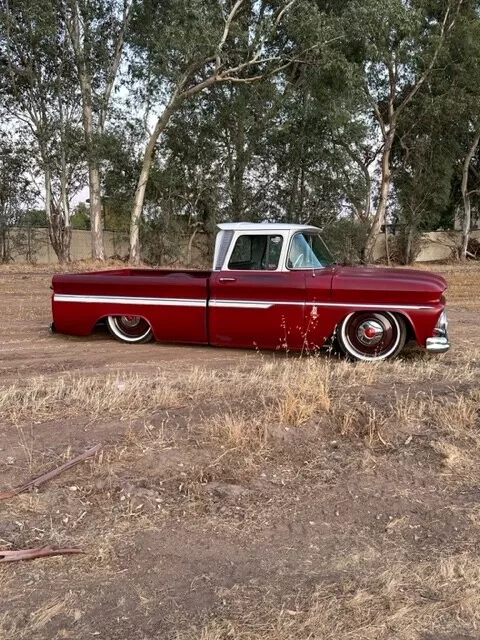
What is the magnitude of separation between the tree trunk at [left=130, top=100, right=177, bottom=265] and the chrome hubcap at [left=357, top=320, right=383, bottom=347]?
Answer: 57.1ft

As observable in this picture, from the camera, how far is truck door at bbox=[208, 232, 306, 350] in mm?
7375

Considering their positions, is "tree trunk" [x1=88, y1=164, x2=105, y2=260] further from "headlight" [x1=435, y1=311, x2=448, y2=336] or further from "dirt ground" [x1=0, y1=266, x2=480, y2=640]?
"headlight" [x1=435, y1=311, x2=448, y2=336]

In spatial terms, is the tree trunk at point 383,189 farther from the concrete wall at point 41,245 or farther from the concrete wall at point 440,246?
the concrete wall at point 41,245

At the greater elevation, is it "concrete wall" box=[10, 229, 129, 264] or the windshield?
"concrete wall" box=[10, 229, 129, 264]

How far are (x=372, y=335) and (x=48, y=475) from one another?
182 inches

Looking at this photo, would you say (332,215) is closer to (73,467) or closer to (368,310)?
(368,310)

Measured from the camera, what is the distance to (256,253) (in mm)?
7770

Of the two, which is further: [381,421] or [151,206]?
[151,206]

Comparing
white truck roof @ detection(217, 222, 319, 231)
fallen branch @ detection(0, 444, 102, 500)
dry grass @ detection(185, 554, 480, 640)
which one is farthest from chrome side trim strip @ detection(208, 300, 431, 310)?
dry grass @ detection(185, 554, 480, 640)

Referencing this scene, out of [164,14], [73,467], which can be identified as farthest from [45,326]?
[164,14]

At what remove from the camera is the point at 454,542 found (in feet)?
10.6

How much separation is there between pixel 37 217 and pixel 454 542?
2671 cm

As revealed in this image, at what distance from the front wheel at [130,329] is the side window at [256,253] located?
5.05 feet

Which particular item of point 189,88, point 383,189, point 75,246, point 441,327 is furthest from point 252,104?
point 441,327
